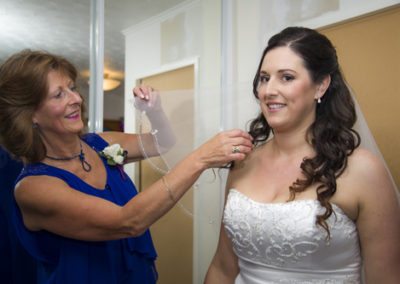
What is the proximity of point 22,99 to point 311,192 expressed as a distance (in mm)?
990

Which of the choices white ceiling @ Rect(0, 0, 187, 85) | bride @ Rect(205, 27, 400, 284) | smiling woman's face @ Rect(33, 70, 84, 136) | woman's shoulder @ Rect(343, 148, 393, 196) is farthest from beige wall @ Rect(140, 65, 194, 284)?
woman's shoulder @ Rect(343, 148, 393, 196)

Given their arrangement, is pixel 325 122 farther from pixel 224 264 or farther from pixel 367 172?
pixel 224 264

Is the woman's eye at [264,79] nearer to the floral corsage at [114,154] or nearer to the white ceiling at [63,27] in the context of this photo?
the floral corsage at [114,154]

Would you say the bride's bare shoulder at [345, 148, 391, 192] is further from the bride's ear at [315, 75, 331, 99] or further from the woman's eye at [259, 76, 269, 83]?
the woman's eye at [259, 76, 269, 83]

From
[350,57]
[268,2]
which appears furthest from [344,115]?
[268,2]

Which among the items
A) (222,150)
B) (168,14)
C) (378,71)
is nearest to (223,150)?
(222,150)

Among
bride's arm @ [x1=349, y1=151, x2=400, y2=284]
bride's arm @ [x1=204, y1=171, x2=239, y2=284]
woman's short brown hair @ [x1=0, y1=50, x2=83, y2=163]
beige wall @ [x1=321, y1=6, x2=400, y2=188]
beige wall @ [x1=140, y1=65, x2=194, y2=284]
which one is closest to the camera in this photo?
bride's arm @ [x1=349, y1=151, x2=400, y2=284]

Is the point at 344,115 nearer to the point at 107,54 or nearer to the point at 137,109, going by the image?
the point at 137,109

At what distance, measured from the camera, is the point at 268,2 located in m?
2.09

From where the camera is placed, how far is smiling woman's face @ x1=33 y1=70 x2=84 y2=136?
1225mm

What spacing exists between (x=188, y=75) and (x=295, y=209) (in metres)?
1.33

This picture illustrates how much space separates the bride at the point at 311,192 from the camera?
3.52 feet

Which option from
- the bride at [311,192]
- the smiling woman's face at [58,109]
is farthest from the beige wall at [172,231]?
the bride at [311,192]

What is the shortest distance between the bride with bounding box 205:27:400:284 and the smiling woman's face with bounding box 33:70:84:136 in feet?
1.93
